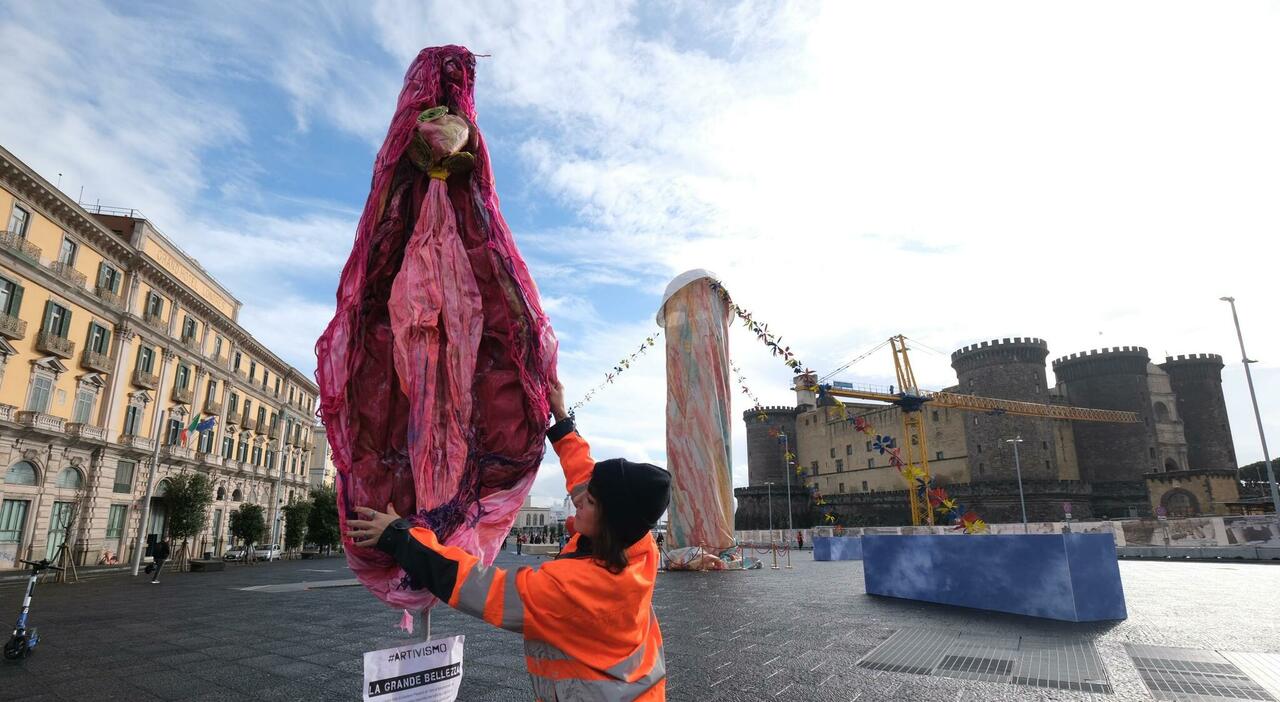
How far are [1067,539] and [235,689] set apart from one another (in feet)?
35.6

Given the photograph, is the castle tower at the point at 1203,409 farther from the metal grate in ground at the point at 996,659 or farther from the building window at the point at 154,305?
the building window at the point at 154,305

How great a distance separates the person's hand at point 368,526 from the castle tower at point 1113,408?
69.0 m

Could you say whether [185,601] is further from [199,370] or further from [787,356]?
[199,370]

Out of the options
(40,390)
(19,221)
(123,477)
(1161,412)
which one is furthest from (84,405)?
(1161,412)

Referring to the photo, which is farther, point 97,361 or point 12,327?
point 97,361

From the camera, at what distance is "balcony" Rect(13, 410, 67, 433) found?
2567cm

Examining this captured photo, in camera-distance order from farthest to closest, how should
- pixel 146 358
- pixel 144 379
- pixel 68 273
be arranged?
pixel 146 358, pixel 144 379, pixel 68 273

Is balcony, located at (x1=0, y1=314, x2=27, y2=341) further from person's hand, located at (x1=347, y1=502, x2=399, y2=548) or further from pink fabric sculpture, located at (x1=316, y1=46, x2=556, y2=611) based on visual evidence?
person's hand, located at (x1=347, y1=502, x2=399, y2=548)

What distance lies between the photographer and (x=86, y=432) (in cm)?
2888

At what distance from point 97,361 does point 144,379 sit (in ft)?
10.8

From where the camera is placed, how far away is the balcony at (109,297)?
29.5 metres

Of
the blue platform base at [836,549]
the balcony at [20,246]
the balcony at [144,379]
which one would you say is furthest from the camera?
the balcony at [144,379]

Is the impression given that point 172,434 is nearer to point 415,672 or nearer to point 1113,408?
point 415,672

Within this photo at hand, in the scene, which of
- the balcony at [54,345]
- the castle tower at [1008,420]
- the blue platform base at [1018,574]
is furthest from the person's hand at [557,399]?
the castle tower at [1008,420]
